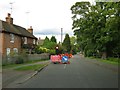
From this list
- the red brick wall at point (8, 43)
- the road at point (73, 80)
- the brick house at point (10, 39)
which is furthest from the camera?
the red brick wall at point (8, 43)

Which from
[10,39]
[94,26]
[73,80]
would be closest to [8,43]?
[10,39]

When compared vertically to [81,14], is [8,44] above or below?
below

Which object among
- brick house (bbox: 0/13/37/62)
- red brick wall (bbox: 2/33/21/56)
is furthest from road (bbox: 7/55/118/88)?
red brick wall (bbox: 2/33/21/56)

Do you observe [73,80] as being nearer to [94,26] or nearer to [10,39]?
[10,39]

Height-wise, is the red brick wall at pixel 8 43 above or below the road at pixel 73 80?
above

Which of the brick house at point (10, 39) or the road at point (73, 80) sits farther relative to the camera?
the brick house at point (10, 39)

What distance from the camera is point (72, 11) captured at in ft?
239

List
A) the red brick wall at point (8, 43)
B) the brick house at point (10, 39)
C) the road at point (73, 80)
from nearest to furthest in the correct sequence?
Answer: the road at point (73, 80)
the brick house at point (10, 39)
the red brick wall at point (8, 43)

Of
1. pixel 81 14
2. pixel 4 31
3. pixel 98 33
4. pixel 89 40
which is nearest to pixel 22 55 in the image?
pixel 4 31

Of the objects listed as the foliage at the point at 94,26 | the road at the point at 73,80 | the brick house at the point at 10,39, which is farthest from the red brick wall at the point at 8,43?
the road at the point at 73,80

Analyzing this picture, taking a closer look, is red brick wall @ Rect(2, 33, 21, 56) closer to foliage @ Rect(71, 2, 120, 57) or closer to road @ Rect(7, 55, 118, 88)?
foliage @ Rect(71, 2, 120, 57)

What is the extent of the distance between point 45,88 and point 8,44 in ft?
121

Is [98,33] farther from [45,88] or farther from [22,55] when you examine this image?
[45,88]

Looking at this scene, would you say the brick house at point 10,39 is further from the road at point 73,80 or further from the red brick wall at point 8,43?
the road at point 73,80
